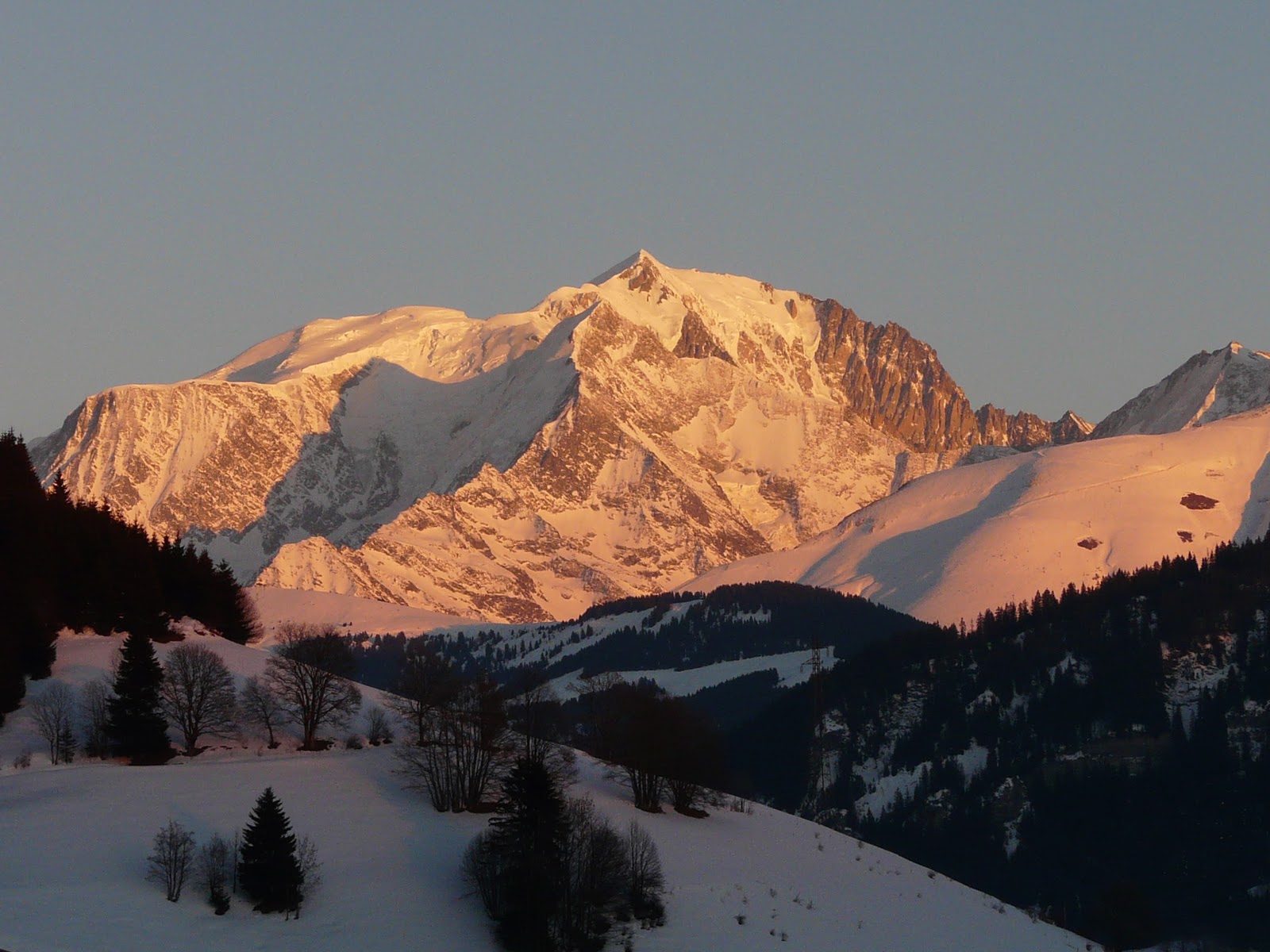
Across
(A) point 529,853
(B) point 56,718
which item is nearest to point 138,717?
(B) point 56,718

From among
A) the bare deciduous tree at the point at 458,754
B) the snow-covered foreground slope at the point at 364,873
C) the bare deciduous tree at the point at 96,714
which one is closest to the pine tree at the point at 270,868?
the snow-covered foreground slope at the point at 364,873

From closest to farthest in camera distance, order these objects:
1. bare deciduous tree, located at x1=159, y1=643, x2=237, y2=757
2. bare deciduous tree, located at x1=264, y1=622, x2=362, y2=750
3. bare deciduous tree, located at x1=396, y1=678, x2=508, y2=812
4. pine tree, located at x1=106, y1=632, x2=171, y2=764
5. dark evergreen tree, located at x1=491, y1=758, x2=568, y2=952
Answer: dark evergreen tree, located at x1=491, y1=758, x2=568, y2=952, bare deciduous tree, located at x1=396, y1=678, x2=508, y2=812, pine tree, located at x1=106, y1=632, x2=171, y2=764, bare deciduous tree, located at x1=159, y1=643, x2=237, y2=757, bare deciduous tree, located at x1=264, y1=622, x2=362, y2=750

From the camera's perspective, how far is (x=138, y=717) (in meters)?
94.6

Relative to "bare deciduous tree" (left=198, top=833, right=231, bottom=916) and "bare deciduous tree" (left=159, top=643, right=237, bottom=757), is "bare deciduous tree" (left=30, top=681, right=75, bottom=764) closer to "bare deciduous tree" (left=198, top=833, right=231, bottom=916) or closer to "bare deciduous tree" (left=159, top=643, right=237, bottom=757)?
"bare deciduous tree" (left=159, top=643, right=237, bottom=757)

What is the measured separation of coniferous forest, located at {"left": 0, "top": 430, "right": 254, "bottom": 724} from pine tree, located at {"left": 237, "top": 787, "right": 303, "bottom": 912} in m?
24.9

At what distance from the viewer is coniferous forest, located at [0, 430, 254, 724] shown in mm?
103000

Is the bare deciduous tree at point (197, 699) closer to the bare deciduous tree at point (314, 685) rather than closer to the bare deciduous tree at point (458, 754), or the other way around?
the bare deciduous tree at point (314, 685)

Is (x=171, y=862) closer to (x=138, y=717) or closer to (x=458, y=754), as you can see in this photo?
(x=458, y=754)

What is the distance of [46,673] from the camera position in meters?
102

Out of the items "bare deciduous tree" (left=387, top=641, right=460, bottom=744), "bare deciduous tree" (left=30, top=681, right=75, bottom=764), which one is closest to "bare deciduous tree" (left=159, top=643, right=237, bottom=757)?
"bare deciduous tree" (left=30, top=681, right=75, bottom=764)

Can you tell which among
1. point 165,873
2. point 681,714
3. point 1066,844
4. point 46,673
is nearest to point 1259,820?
point 1066,844

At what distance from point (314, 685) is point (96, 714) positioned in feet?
34.1

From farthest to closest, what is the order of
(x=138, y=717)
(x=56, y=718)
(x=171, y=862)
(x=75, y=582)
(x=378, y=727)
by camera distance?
1. (x=75, y=582)
2. (x=378, y=727)
3. (x=56, y=718)
4. (x=138, y=717)
5. (x=171, y=862)

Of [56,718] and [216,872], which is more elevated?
[56,718]
